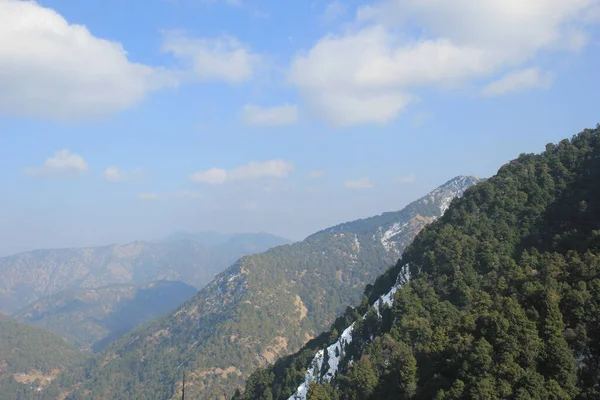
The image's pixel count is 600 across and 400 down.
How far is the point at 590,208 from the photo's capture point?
244ft

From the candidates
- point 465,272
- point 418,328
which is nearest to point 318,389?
point 418,328

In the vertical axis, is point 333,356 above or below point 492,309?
below

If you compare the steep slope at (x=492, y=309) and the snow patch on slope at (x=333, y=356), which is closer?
the steep slope at (x=492, y=309)

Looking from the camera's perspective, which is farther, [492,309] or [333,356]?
[333,356]

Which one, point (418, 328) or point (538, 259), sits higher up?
point (538, 259)

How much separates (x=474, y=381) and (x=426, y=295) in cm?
3700

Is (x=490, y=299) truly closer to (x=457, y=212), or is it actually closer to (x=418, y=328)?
(x=418, y=328)

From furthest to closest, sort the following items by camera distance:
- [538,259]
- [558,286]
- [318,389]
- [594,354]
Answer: [538,259] < [318,389] < [558,286] < [594,354]

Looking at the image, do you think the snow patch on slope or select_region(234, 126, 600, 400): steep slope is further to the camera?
the snow patch on slope

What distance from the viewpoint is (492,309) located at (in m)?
49.5

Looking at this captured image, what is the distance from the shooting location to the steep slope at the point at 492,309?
40.0 metres

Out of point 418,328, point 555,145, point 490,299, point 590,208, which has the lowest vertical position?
point 418,328

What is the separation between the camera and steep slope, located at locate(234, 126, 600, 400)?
40.0 meters

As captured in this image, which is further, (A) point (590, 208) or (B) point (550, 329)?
(A) point (590, 208)
